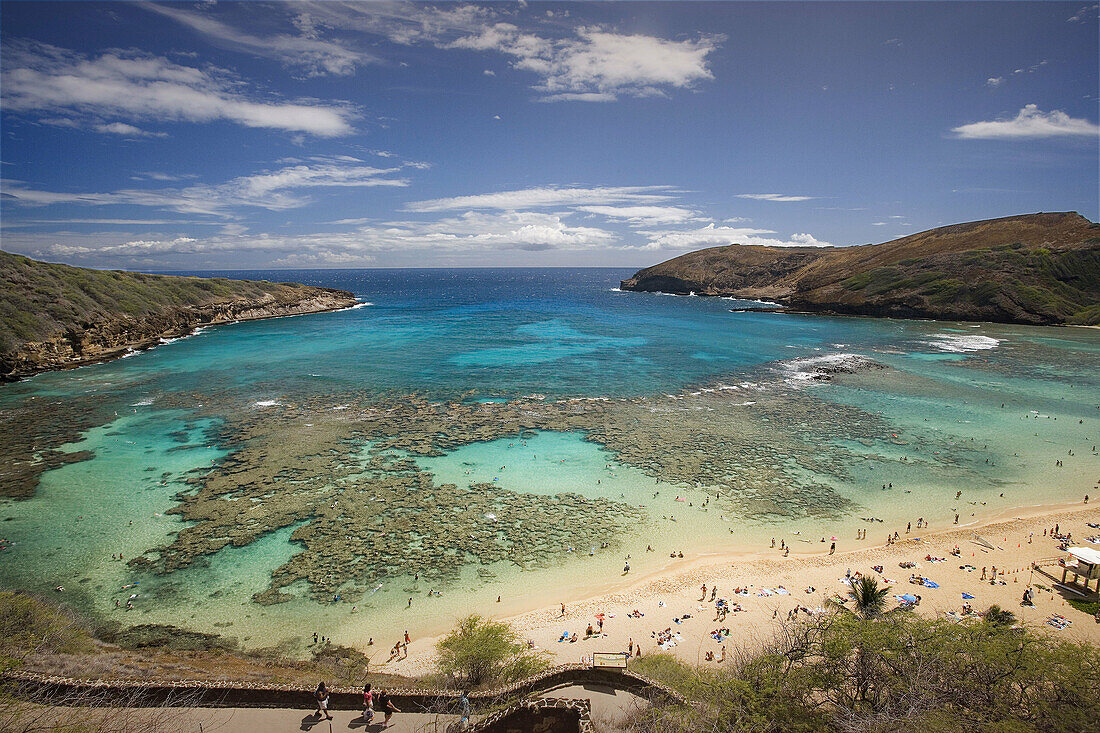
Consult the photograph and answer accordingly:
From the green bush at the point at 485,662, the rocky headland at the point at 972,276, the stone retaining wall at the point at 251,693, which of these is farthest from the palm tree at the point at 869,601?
the rocky headland at the point at 972,276

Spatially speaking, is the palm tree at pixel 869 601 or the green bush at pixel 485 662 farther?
the palm tree at pixel 869 601

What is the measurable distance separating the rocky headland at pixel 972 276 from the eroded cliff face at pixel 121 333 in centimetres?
13350

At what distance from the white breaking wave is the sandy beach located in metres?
55.9

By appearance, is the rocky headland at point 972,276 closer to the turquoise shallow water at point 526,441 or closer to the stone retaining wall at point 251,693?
the turquoise shallow water at point 526,441

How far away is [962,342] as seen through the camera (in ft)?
254

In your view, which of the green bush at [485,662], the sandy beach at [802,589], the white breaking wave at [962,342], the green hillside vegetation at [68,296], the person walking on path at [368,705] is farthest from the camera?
the white breaking wave at [962,342]

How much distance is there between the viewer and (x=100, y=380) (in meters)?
54.2

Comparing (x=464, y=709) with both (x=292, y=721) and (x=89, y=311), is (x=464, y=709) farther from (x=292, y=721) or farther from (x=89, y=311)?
(x=89, y=311)

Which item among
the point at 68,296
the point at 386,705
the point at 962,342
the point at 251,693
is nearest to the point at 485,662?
the point at 386,705

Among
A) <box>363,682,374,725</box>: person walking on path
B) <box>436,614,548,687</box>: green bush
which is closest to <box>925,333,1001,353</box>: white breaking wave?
<box>436,614,548,687</box>: green bush

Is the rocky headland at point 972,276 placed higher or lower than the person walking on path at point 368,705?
higher

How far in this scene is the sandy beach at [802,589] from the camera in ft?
62.4

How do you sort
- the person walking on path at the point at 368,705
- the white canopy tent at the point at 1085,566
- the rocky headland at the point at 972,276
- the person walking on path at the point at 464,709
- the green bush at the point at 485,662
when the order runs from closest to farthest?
the person walking on path at the point at 464,709 < the person walking on path at the point at 368,705 < the green bush at the point at 485,662 < the white canopy tent at the point at 1085,566 < the rocky headland at the point at 972,276

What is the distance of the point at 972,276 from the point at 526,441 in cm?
11600
